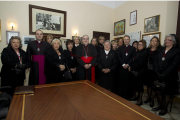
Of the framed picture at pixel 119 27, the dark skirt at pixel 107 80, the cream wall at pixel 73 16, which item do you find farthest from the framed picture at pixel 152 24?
the dark skirt at pixel 107 80

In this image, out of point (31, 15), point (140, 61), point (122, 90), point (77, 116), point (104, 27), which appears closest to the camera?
point (77, 116)

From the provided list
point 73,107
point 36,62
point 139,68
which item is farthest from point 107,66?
point 73,107

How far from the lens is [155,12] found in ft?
14.4

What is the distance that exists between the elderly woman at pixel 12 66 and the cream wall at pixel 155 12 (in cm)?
447

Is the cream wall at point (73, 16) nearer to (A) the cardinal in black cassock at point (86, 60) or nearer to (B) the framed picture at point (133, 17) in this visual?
(B) the framed picture at point (133, 17)

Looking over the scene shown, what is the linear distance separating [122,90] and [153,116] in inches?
95.6

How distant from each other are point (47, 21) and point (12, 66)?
271cm

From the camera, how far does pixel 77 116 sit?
1.06 metres

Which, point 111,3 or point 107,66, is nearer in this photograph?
point 107,66

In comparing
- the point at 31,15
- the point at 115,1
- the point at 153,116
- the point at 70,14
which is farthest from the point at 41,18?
the point at 153,116

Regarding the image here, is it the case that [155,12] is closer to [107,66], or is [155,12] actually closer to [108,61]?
[108,61]

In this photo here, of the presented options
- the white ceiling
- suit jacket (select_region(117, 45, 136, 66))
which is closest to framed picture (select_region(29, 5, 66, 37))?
the white ceiling

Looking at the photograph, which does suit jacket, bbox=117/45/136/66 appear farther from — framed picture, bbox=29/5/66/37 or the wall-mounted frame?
framed picture, bbox=29/5/66/37

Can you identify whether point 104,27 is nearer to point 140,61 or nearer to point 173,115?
point 140,61
